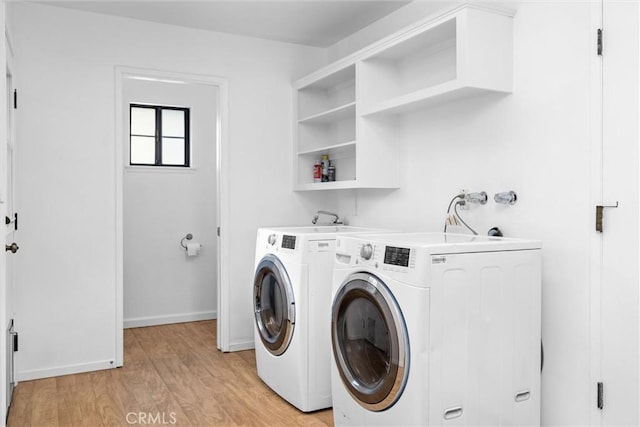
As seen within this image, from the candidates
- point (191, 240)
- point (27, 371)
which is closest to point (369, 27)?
point (191, 240)

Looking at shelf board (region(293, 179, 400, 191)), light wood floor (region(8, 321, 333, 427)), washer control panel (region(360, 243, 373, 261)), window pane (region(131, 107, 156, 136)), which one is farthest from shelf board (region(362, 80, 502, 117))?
window pane (region(131, 107, 156, 136))

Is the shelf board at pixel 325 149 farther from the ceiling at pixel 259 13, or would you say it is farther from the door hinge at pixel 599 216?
the door hinge at pixel 599 216

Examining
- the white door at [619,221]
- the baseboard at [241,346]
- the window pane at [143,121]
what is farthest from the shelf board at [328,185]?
the window pane at [143,121]

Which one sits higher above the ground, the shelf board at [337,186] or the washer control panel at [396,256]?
Answer: the shelf board at [337,186]

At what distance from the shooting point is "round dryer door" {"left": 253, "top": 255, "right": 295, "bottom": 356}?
109 inches

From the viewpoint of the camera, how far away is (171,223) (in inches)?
186

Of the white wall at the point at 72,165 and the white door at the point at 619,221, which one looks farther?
the white wall at the point at 72,165

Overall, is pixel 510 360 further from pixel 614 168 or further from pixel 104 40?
pixel 104 40

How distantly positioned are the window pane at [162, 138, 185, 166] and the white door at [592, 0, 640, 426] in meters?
3.73

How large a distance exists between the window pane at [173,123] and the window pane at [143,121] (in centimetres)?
10

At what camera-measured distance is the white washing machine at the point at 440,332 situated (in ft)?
6.16

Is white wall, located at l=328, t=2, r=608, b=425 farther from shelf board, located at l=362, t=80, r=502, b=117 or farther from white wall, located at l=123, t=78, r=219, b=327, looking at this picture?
white wall, located at l=123, t=78, r=219, b=327

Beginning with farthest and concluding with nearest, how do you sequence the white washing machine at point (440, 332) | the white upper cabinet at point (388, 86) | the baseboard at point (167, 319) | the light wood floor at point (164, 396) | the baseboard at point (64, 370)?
the baseboard at point (167, 319) → the baseboard at point (64, 370) → the light wood floor at point (164, 396) → the white upper cabinet at point (388, 86) → the white washing machine at point (440, 332)

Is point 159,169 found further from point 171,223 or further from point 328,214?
point 328,214
